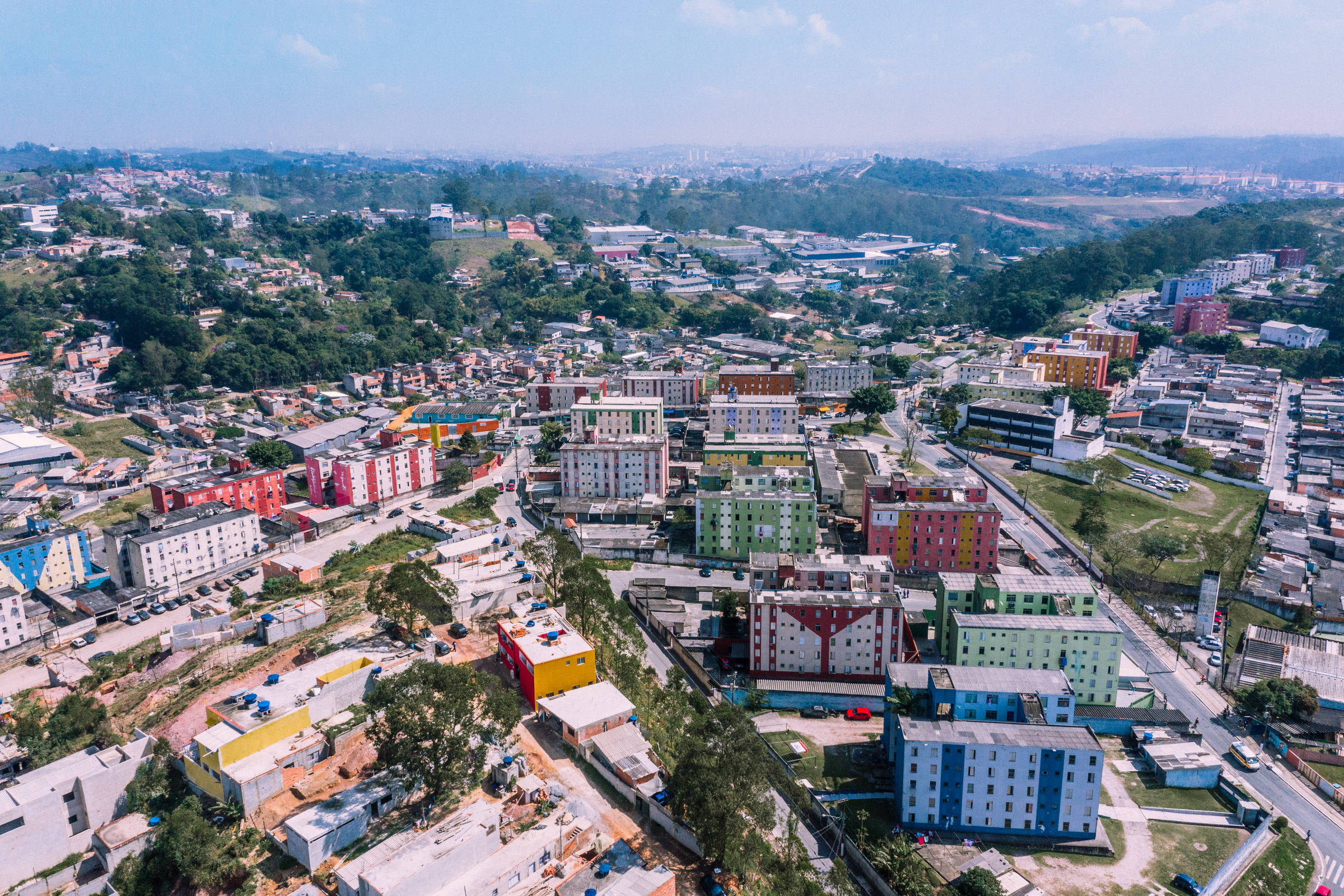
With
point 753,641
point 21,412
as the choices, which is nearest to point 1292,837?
point 753,641

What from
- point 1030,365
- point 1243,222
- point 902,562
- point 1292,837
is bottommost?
point 1292,837

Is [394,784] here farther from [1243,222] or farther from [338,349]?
[1243,222]

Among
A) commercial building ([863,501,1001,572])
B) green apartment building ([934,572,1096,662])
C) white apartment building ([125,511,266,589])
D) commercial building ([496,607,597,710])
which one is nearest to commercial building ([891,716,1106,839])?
green apartment building ([934,572,1096,662])

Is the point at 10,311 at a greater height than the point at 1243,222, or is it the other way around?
the point at 1243,222

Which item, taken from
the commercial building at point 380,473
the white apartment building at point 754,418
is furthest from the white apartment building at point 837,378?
the commercial building at point 380,473

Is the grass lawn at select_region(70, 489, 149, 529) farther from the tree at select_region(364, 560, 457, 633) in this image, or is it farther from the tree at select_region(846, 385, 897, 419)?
the tree at select_region(846, 385, 897, 419)

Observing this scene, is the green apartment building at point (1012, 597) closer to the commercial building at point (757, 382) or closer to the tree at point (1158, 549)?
the tree at point (1158, 549)

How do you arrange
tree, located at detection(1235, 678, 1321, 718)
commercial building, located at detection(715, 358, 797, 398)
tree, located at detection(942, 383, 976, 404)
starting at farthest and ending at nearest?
commercial building, located at detection(715, 358, 797, 398)
tree, located at detection(942, 383, 976, 404)
tree, located at detection(1235, 678, 1321, 718)
